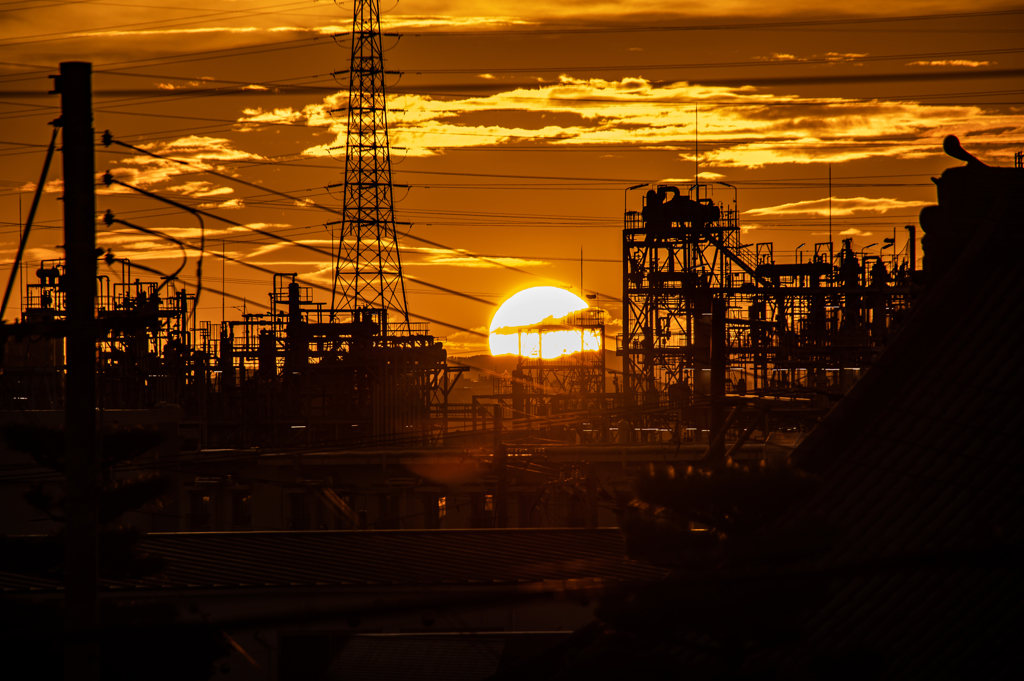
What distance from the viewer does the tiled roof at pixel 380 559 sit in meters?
Result: 14.3

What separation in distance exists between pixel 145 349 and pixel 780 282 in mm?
26861

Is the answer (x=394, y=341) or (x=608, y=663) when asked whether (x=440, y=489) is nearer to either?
(x=394, y=341)

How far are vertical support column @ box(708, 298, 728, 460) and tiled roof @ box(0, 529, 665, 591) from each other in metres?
2.23

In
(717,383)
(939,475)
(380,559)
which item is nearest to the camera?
(939,475)

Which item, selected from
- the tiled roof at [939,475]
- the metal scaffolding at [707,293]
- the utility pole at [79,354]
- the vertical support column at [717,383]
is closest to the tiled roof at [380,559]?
the vertical support column at [717,383]

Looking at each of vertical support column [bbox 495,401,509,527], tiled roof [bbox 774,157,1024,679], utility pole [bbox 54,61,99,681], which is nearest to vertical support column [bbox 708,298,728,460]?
tiled roof [bbox 774,157,1024,679]

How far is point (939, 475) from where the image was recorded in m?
10.1

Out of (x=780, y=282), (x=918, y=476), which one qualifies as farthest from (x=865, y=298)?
(x=918, y=476)

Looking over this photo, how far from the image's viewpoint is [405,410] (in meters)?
37.0

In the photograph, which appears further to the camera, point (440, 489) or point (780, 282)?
point (780, 282)

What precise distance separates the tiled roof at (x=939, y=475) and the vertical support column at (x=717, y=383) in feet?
9.00

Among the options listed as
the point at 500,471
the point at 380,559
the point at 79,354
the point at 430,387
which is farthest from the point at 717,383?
the point at 430,387

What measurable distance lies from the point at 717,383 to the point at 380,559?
6421 mm

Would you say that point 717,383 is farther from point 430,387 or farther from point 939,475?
point 430,387
